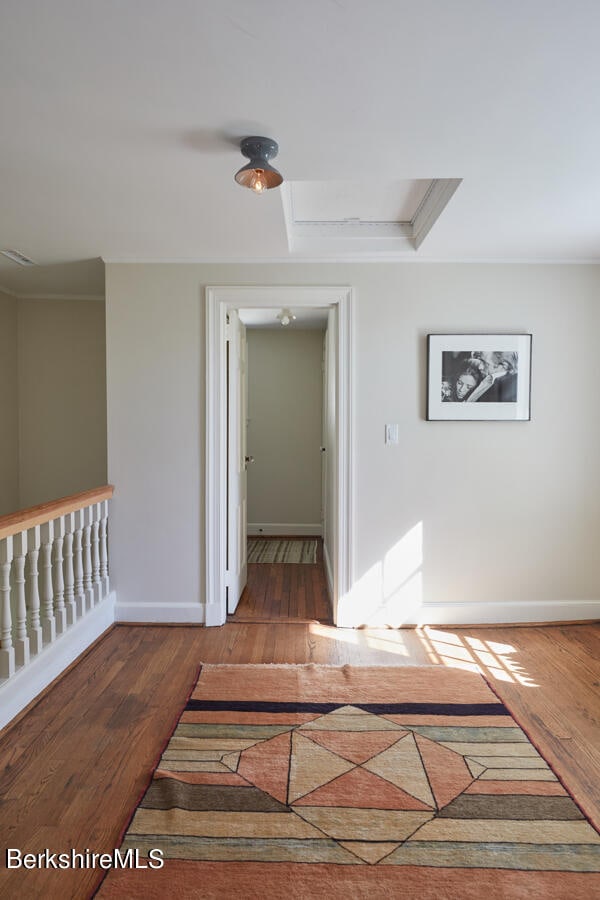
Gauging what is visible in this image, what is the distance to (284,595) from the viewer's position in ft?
12.7

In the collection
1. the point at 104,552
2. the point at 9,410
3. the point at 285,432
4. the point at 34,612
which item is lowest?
the point at 34,612

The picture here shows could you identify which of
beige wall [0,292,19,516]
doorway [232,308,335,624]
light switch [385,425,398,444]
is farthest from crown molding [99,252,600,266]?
doorway [232,308,335,624]

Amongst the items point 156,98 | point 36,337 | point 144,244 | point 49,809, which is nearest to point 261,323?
point 36,337

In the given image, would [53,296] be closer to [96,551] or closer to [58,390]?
[58,390]

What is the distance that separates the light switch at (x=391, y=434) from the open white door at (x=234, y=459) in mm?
1022

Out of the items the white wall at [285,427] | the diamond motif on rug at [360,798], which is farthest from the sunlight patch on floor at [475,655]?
the white wall at [285,427]

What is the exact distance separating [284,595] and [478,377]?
208 centimetres

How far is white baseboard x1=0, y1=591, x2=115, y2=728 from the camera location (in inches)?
86.2

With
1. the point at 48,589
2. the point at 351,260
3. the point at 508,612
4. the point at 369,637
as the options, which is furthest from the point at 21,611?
the point at 508,612

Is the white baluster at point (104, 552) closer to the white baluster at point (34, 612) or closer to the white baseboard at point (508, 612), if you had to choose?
the white baluster at point (34, 612)

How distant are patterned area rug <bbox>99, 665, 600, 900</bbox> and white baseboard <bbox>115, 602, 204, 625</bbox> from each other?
3.10ft

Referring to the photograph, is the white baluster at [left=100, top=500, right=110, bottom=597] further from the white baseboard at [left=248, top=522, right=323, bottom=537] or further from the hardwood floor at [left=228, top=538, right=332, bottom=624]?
the white baseboard at [left=248, top=522, right=323, bottom=537]

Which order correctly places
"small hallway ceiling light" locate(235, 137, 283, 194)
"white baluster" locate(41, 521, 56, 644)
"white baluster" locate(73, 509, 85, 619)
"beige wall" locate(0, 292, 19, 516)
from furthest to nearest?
1. "beige wall" locate(0, 292, 19, 516)
2. "white baluster" locate(73, 509, 85, 619)
3. "white baluster" locate(41, 521, 56, 644)
4. "small hallway ceiling light" locate(235, 137, 283, 194)

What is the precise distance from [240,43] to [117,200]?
122 centimetres
